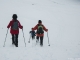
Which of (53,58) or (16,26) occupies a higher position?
(16,26)

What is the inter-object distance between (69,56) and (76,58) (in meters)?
0.41

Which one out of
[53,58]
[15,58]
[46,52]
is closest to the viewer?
[15,58]

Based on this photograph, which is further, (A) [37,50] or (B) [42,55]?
(A) [37,50]

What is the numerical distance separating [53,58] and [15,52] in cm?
219

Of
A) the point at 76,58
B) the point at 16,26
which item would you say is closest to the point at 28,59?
the point at 16,26

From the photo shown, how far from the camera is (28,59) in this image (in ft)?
21.5

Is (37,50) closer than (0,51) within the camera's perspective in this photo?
Result: No

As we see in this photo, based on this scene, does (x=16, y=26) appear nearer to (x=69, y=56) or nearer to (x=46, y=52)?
(x=46, y=52)

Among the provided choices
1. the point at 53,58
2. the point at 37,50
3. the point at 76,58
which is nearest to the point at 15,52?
the point at 37,50

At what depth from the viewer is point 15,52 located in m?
7.13

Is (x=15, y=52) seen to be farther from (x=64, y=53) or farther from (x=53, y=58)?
(x=64, y=53)

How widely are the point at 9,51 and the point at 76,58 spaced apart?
12.9 ft

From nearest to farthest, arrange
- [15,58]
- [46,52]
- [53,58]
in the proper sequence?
[15,58]
[53,58]
[46,52]

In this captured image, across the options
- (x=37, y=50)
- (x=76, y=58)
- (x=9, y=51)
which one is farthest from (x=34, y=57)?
(x=76, y=58)
